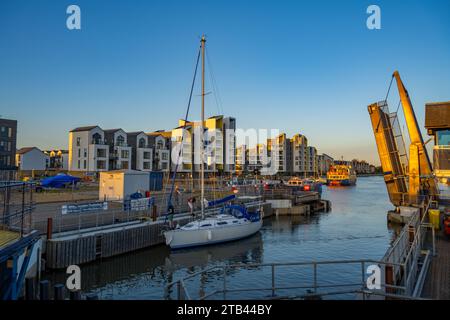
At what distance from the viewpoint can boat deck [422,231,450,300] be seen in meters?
8.77

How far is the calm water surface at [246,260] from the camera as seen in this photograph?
51.4ft

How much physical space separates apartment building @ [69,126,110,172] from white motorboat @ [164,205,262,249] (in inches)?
2072

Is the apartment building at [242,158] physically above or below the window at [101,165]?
above

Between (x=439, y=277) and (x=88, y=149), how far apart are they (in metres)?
71.8

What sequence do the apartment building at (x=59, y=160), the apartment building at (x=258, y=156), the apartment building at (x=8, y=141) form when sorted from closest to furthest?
the apartment building at (x=8, y=141)
the apartment building at (x=59, y=160)
the apartment building at (x=258, y=156)

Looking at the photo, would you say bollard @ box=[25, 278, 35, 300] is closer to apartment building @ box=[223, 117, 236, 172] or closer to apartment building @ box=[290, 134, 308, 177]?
apartment building @ box=[223, 117, 236, 172]

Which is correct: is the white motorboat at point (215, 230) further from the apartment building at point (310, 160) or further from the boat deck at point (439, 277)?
the apartment building at point (310, 160)

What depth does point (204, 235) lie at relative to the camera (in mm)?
22922

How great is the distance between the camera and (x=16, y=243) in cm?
930

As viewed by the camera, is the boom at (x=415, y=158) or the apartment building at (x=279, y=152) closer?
the boom at (x=415, y=158)

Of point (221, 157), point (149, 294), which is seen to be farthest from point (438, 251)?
point (221, 157)

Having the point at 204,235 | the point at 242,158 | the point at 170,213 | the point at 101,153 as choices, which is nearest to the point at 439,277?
the point at 204,235

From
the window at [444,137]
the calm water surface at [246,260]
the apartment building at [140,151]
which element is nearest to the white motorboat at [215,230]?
the calm water surface at [246,260]

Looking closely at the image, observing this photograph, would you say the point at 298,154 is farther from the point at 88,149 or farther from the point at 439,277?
the point at 439,277
